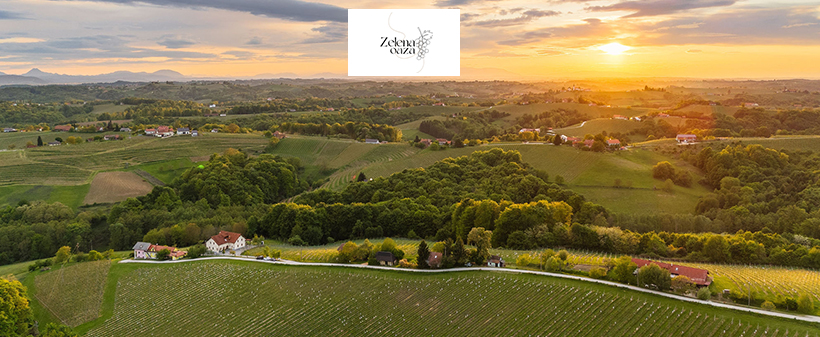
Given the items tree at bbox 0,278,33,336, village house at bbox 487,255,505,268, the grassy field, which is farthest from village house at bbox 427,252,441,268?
the grassy field

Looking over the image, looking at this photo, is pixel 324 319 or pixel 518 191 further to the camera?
pixel 518 191

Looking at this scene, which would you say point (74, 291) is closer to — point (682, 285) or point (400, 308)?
point (400, 308)

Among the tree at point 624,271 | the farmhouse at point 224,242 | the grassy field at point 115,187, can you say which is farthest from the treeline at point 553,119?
the tree at point 624,271

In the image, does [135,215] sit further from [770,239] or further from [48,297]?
[770,239]

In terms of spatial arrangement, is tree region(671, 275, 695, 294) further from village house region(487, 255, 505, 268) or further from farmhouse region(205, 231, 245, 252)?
farmhouse region(205, 231, 245, 252)

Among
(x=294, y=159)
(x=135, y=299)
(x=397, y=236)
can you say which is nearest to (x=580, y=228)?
(x=397, y=236)

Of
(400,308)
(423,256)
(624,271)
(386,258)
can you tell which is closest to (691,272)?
(624,271)

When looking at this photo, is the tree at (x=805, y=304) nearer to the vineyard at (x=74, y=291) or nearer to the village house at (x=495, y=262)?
the village house at (x=495, y=262)
